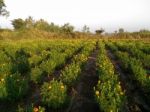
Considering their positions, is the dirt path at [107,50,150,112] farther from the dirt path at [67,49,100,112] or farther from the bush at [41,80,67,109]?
the bush at [41,80,67,109]

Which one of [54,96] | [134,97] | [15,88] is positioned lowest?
[134,97]

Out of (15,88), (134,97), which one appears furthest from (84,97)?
(15,88)

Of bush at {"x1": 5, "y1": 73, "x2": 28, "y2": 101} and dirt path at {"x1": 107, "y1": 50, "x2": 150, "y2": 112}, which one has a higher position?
bush at {"x1": 5, "y1": 73, "x2": 28, "y2": 101}

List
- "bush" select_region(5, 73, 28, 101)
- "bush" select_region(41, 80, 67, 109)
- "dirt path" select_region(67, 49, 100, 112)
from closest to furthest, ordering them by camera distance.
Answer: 1. "bush" select_region(41, 80, 67, 109)
2. "dirt path" select_region(67, 49, 100, 112)
3. "bush" select_region(5, 73, 28, 101)

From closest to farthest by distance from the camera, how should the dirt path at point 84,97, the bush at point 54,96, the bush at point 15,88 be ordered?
the bush at point 54,96
the dirt path at point 84,97
the bush at point 15,88

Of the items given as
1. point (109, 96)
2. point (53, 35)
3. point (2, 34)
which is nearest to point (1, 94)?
point (109, 96)

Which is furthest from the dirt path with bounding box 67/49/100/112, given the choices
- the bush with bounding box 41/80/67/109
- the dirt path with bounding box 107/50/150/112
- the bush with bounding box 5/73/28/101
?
the bush with bounding box 5/73/28/101

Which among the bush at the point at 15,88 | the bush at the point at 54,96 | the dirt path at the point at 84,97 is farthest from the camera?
the bush at the point at 15,88

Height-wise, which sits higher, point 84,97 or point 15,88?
point 15,88

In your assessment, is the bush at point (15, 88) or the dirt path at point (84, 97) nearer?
the dirt path at point (84, 97)

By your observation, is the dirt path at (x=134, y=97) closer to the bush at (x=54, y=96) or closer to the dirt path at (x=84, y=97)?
the dirt path at (x=84, y=97)

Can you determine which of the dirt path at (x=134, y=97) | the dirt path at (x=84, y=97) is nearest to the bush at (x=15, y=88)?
the dirt path at (x=84, y=97)

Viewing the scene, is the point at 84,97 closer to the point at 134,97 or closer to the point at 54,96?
the point at 134,97

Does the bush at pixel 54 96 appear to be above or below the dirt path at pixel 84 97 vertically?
above
